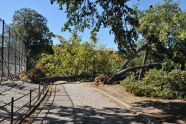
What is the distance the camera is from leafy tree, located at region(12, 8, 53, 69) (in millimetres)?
53312

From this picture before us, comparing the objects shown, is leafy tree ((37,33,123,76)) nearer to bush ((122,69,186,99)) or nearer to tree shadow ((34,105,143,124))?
bush ((122,69,186,99))

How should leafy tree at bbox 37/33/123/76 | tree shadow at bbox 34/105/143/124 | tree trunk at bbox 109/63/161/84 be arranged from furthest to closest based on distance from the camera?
leafy tree at bbox 37/33/123/76, tree trunk at bbox 109/63/161/84, tree shadow at bbox 34/105/143/124

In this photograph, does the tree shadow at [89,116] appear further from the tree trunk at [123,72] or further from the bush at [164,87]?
the tree trunk at [123,72]

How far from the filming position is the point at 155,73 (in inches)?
645

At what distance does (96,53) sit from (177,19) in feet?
39.8

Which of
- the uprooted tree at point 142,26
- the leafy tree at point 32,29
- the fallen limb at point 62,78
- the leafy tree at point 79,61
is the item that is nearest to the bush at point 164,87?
the uprooted tree at point 142,26

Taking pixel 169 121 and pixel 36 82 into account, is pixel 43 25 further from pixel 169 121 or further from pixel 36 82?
pixel 169 121

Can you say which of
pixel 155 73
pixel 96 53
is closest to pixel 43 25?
pixel 96 53

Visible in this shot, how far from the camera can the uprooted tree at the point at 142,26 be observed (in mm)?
10994

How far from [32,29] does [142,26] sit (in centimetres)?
3962

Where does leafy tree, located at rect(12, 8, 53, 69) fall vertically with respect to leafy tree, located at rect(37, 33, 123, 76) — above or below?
above

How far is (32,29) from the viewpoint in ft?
179

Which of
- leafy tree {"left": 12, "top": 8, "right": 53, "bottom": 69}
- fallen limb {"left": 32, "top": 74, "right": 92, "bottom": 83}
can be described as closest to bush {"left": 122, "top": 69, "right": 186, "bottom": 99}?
fallen limb {"left": 32, "top": 74, "right": 92, "bottom": 83}

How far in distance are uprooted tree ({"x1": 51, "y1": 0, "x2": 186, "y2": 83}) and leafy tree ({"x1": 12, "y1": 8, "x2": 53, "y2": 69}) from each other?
104 feet
